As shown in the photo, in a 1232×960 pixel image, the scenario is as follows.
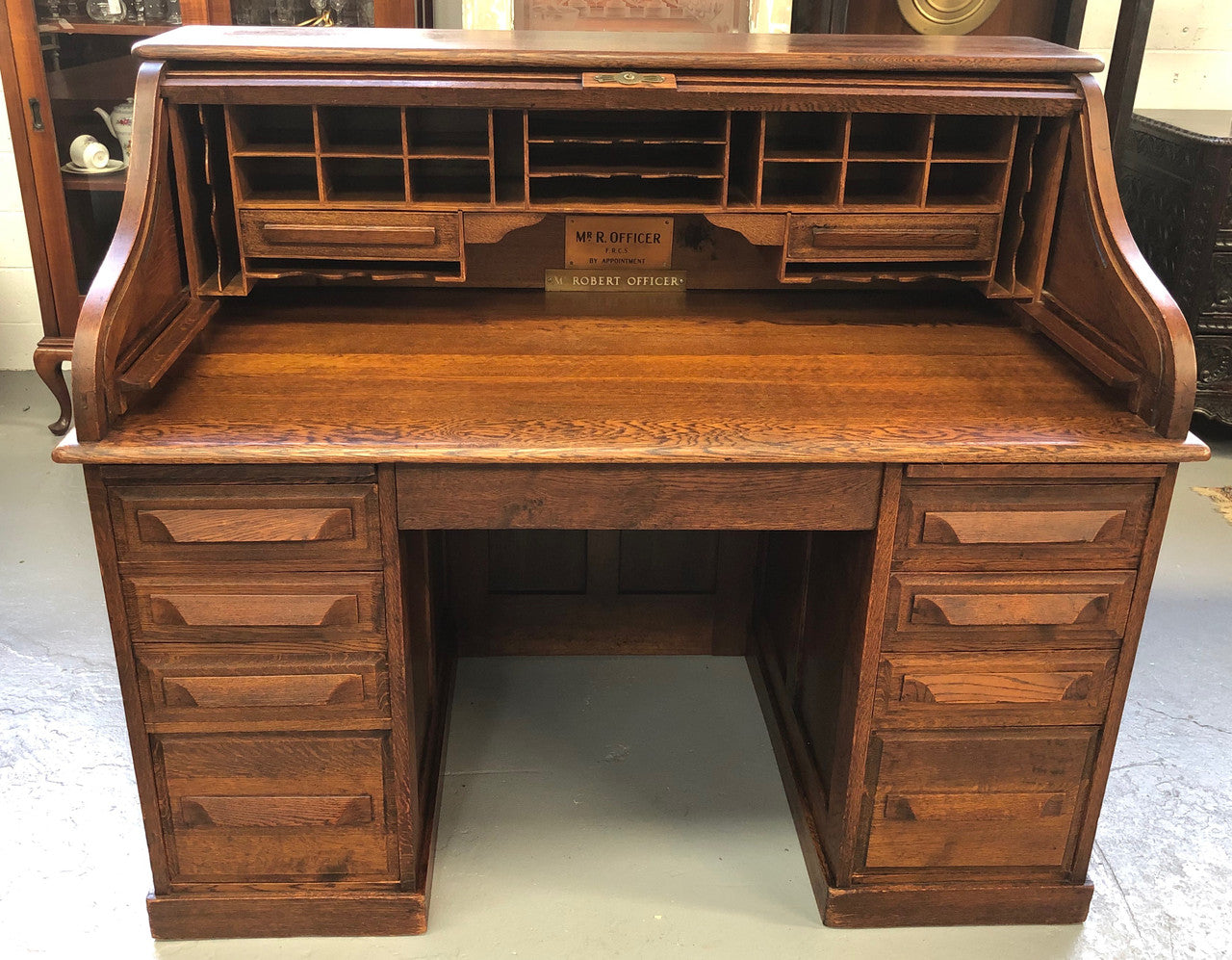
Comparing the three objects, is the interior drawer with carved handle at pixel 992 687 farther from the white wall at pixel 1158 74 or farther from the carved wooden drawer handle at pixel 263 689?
the white wall at pixel 1158 74

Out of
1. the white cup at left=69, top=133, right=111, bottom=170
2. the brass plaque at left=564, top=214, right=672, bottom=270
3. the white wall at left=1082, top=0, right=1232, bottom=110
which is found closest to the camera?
the brass plaque at left=564, top=214, right=672, bottom=270

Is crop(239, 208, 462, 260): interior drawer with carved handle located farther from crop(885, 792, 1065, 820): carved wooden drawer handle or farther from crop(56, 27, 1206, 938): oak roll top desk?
crop(885, 792, 1065, 820): carved wooden drawer handle

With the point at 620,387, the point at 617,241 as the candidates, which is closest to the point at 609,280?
the point at 617,241

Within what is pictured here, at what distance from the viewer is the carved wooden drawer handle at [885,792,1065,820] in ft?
5.55

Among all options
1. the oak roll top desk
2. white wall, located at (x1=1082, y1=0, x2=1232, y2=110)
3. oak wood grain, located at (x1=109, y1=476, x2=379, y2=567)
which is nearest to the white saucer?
the oak roll top desk

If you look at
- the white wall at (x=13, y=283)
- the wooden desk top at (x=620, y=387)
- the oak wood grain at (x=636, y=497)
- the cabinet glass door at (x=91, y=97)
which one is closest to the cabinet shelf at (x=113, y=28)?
the cabinet glass door at (x=91, y=97)

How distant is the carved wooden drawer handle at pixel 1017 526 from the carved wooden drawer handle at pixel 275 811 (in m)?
0.94

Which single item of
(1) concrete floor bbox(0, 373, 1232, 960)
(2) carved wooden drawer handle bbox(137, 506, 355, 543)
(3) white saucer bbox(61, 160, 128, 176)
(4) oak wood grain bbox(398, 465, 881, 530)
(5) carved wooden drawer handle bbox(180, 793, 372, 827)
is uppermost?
(3) white saucer bbox(61, 160, 128, 176)

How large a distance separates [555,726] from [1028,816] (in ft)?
3.03

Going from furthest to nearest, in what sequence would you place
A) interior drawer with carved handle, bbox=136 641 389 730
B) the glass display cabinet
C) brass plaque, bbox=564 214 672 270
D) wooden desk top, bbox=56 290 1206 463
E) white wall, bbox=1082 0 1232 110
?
white wall, bbox=1082 0 1232 110, the glass display cabinet, brass plaque, bbox=564 214 672 270, interior drawer with carved handle, bbox=136 641 389 730, wooden desk top, bbox=56 290 1206 463

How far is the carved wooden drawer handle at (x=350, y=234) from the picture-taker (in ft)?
5.52

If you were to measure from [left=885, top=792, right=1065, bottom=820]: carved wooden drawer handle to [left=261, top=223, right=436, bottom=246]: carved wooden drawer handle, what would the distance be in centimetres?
112

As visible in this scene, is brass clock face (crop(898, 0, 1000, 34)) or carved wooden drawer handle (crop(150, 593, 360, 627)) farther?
brass clock face (crop(898, 0, 1000, 34))

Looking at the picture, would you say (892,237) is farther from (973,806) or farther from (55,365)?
(55,365)
